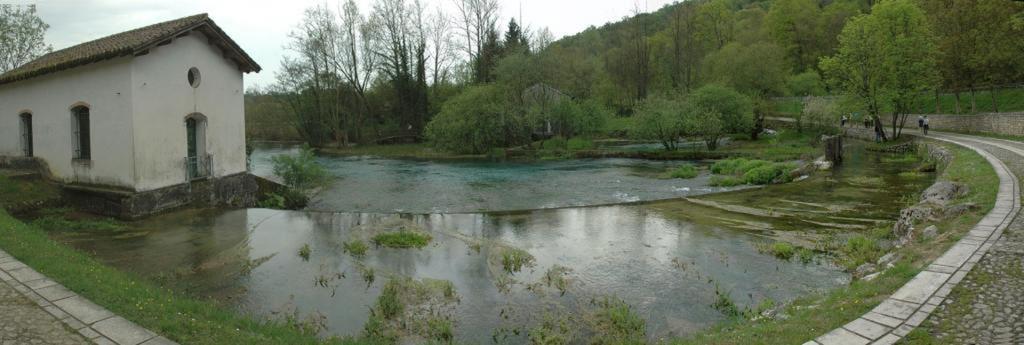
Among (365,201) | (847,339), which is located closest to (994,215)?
(847,339)

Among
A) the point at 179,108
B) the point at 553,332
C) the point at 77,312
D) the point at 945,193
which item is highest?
the point at 179,108

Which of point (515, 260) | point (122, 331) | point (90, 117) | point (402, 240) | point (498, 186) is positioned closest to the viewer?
point (122, 331)

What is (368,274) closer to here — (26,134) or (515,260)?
(515,260)

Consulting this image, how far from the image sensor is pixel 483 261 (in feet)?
33.9

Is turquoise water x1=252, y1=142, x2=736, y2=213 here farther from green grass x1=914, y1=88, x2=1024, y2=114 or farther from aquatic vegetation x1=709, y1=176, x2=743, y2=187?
green grass x1=914, y1=88, x2=1024, y2=114

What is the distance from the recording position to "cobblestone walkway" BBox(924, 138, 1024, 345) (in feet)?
16.3

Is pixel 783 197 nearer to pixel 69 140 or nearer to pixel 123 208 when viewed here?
pixel 123 208

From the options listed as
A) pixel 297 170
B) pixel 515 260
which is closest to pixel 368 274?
pixel 515 260

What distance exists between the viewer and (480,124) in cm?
3944

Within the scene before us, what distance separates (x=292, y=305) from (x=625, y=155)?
1178 inches

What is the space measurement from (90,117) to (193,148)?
2.52 m

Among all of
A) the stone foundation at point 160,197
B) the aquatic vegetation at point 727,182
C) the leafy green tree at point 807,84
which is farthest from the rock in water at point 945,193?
the leafy green tree at point 807,84

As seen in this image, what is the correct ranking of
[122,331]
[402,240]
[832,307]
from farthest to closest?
[402,240], [832,307], [122,331]

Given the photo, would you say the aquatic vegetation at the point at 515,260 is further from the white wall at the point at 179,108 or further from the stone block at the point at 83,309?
the white wall at the point at 179,108
